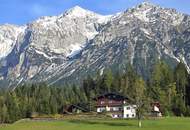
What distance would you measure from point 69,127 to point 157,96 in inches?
3328

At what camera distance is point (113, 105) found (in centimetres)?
19550

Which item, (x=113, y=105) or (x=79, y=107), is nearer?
(x=79, y=107)

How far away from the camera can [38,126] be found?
401ft

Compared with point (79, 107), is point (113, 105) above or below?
above

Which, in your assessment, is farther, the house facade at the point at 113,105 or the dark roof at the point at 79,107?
the dark roof at the point at 79,107

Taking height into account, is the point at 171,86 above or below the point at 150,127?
above

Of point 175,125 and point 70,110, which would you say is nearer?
point 175,125

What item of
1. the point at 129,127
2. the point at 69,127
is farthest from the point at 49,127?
the point at 129,127

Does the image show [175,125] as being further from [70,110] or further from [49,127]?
[70,110]

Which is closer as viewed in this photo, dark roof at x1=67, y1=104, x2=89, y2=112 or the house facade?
the house facade

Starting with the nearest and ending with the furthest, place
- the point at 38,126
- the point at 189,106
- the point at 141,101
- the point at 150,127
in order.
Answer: the point at 150,127
the point at 38,126
the point at 141,101
the point at 189,106

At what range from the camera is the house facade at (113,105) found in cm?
19088

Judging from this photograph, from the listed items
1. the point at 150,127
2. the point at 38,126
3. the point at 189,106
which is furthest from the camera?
the point at 189,106

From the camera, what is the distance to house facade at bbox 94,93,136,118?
191 m
